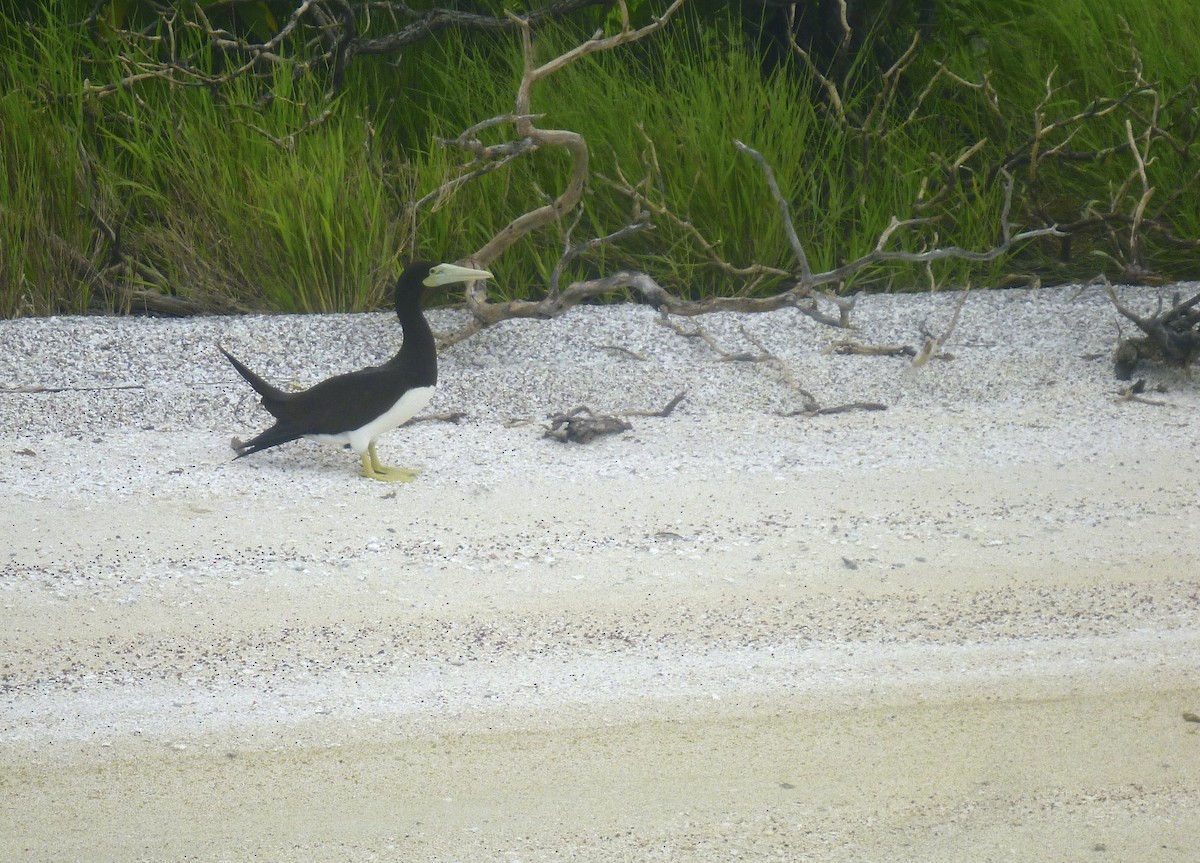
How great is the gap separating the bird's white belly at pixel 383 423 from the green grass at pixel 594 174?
65.4 inches

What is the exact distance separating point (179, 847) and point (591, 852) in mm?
696

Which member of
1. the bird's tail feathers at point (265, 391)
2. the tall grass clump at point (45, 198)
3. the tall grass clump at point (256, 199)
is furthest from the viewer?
the tall grass clump at point (45, 198)

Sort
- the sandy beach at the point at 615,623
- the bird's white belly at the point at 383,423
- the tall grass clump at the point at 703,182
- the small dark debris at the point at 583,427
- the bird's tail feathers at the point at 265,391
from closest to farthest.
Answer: the sandy beach at the point at 615,623, the bird's white belly at the point at 383,423, the bird's tail feathers at the point at 265,391, the small dark debris at the point at 583,427, the tall grass clump at the point at 703,182

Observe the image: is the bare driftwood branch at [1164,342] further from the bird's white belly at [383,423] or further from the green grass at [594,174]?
the bird's white belly at [383,423]

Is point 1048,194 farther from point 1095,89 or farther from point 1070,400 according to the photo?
point 1070,400

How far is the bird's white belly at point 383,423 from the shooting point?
4074 millimetres

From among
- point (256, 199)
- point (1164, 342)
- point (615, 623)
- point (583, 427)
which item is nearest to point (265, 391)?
point (583, 427)

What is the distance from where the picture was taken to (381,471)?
4.18 meters

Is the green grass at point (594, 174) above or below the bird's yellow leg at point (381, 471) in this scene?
above

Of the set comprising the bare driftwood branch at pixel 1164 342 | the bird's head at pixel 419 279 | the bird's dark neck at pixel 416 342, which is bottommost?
the bare driftwood branch at pixel 1164 342

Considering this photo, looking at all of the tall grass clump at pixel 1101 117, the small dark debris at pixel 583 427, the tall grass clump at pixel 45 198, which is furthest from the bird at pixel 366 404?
the tall grass clump at pixel 1101 117

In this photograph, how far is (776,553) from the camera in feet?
11.6

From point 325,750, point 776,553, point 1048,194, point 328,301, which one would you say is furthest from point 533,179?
point 325,750

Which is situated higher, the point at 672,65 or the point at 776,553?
the point at 672,65
